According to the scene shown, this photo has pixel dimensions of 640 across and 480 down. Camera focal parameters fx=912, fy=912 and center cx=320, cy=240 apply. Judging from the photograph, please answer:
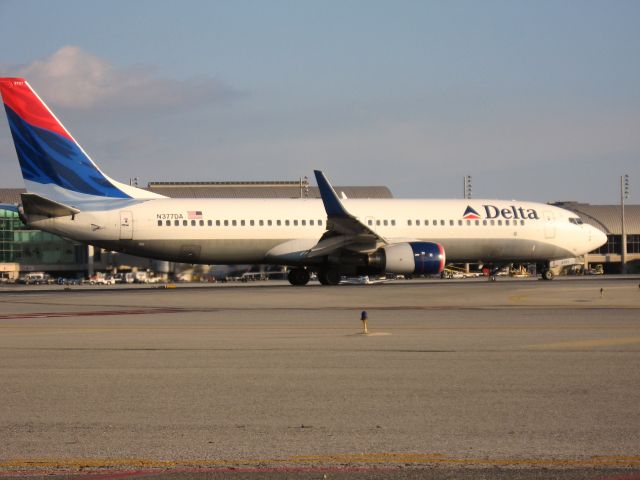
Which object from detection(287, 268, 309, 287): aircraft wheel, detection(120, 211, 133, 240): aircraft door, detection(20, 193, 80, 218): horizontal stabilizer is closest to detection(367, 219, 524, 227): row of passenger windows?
detection(287, 268, 309, 287): aircraft wheel

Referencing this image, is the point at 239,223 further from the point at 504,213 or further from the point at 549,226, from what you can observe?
the point at 549,226

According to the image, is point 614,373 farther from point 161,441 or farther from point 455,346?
point 161,441

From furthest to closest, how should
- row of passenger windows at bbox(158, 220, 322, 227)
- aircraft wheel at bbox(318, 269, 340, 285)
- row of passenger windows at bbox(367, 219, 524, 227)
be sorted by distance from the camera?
1. row of passenger windows at bbox(367, 219, 524, 227)
2. aircraft wheel at bbox(318, 269, 340, 285)
3. row of passenger windows at bbox(158, 220, 322, 227)

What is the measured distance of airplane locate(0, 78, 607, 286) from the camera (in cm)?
4106

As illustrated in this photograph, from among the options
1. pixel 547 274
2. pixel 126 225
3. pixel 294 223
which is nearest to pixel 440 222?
pixel 294 223

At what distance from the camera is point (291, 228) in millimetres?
44688

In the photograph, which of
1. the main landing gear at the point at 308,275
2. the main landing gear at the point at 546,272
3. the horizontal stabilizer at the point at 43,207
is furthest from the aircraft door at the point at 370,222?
the horizontal stabilizer at the point at 43,207

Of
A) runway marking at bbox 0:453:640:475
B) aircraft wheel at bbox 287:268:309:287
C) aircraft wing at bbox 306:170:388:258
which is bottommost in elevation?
runway marking at bbox 0:453:640:475

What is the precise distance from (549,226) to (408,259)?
1142 cm

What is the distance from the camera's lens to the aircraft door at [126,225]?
4172cm

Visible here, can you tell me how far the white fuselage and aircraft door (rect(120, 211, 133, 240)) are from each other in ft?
0.15

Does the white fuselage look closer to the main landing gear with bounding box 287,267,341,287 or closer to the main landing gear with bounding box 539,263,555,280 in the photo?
the main landing gear with bounding box 287,267,341,287

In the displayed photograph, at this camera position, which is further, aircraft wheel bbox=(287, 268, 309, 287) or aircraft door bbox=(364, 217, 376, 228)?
aircraft wheel bbox=(287, 268, 309, 287)

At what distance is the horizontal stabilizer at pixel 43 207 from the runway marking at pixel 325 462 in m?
33.3
